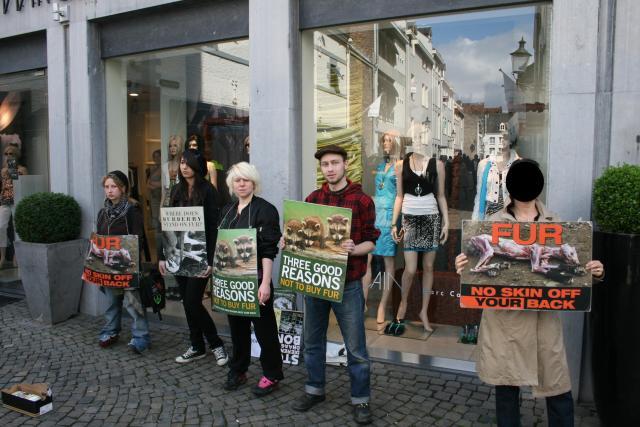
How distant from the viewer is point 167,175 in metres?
8.00

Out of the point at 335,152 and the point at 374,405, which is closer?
the point at 335,152

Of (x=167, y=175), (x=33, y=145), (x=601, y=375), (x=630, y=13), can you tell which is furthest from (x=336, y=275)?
(x=33, y=145)

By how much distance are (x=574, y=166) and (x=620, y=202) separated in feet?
2.38

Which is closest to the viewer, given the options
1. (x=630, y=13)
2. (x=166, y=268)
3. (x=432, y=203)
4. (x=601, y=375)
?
(x=601, y=375)

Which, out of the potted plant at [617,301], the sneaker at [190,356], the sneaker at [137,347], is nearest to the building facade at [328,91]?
the potted plant at [617,301]

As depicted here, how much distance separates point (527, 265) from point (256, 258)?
6.57 feet

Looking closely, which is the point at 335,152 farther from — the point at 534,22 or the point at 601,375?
the point at 534,22

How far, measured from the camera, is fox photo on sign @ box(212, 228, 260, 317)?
4.32m

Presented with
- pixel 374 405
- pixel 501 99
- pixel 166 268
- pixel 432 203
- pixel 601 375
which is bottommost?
pixel 374 405

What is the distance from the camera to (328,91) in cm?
676

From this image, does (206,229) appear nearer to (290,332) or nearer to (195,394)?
(290,332)

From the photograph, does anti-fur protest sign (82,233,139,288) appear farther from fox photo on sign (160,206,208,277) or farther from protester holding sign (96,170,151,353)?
fox photo on sign (160,206,208,277)

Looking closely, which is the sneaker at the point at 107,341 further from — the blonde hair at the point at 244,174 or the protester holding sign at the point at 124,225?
the blonde hair at the point at 244,174

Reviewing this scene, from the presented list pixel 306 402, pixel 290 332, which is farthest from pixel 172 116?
pixel 306 402
